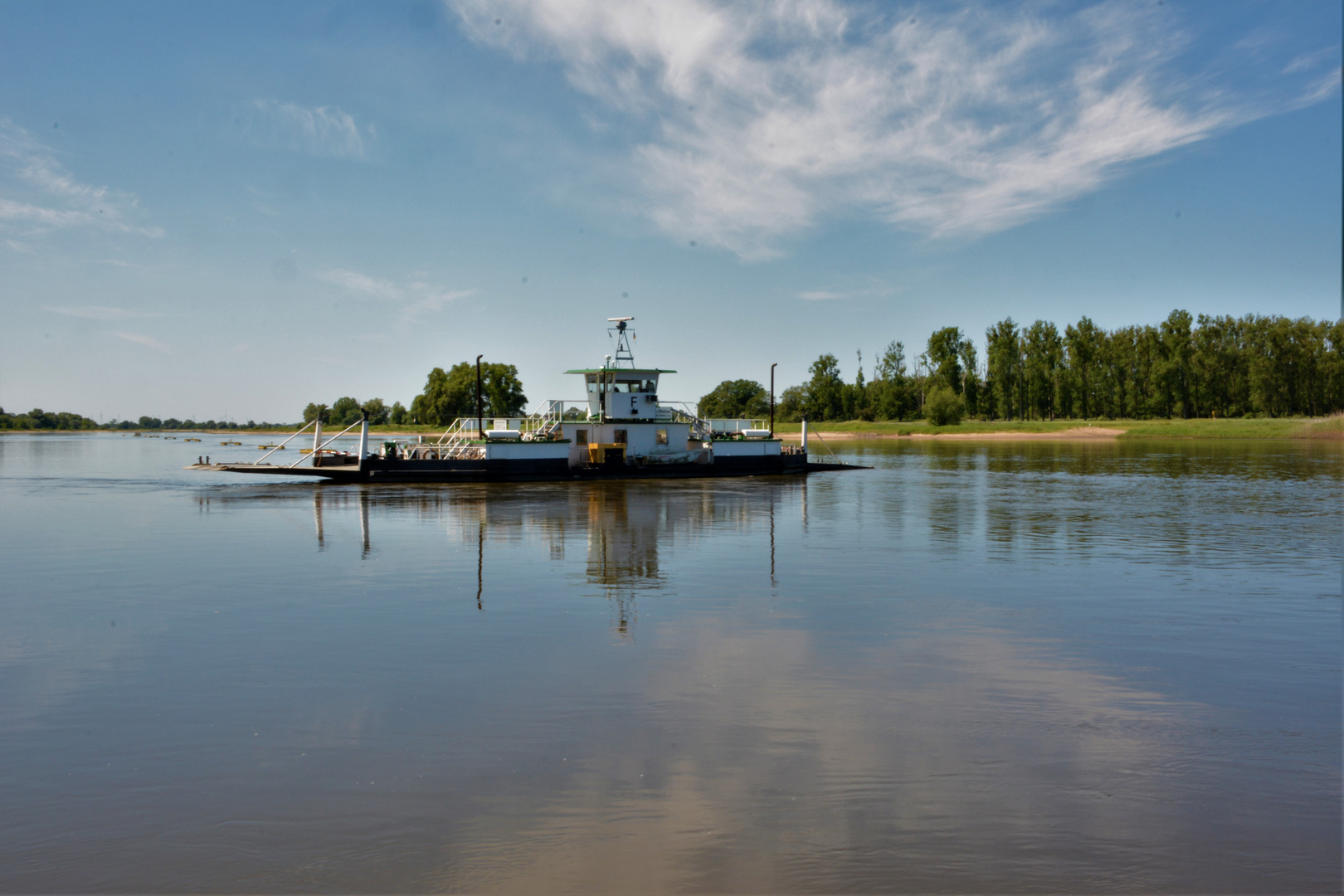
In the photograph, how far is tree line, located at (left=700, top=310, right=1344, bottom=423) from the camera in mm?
115312

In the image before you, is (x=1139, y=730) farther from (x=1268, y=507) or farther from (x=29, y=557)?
(x=1268, y=507)

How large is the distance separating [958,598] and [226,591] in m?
15.6

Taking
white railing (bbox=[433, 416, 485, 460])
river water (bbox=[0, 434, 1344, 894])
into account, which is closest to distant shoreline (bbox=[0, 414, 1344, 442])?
white railing (bbox=[433, 416, 485, 460])

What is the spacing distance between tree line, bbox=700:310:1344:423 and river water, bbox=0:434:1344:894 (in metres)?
119

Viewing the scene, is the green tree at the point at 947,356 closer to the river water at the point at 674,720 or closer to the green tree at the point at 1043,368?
the green tree at the point at 1043,368

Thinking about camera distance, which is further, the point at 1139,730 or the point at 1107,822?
the point at 1139,730

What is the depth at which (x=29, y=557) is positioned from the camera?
21453mm

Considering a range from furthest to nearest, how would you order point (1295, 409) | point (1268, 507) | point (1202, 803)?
point (1295, 409), point (1268, 507), point (1202, 803)

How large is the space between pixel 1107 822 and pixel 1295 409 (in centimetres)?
14383

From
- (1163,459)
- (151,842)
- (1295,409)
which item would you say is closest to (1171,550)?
(151,842)

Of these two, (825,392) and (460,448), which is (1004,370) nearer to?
(825,392)

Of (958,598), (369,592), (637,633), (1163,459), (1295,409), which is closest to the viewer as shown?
(637,633)

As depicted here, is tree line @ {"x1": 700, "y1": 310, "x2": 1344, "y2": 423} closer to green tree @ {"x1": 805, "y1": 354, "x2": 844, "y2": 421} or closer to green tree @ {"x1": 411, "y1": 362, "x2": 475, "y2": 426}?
green tree @ {"x1": 805, "y1": 354, "x2": 844, "y2": 421}

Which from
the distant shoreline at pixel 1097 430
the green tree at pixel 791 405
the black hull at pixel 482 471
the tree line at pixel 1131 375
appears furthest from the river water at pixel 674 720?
the green tree at pixel 791 405
